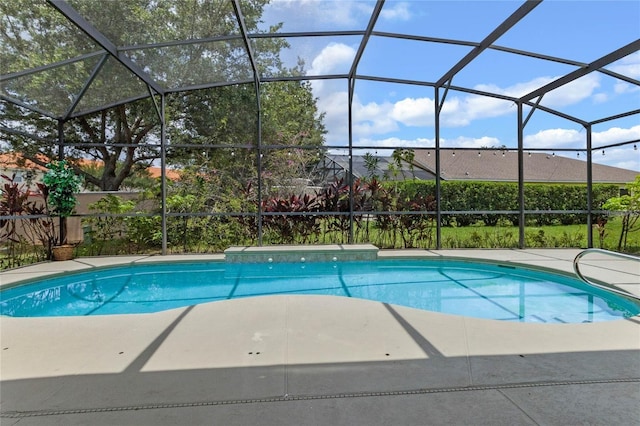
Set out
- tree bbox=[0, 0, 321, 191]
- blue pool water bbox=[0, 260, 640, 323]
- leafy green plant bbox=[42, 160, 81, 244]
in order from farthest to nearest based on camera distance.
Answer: leafy green plant bbox=[42, 160, 81, 244], tree bbox=[0, 0, 321, 191], blue pool water bbox=[0, 260, 640, 323]

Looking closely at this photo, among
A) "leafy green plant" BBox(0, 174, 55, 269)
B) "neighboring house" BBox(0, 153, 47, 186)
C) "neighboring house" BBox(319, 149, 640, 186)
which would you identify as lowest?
"leafy green plant" BBox(0, 174, 55, 269)

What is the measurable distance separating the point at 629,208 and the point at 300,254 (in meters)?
7.03

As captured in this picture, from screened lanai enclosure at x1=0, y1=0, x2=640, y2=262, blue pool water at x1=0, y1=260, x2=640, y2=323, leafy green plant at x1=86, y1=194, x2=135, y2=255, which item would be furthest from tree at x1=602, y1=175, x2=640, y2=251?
leafy green plant at x1=86, y1=194, x2=135, y2=255

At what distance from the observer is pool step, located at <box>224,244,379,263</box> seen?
297 inches

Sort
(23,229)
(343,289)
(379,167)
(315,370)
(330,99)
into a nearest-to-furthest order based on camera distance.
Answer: (315,370) → (343,289) → (23,229) → (379,167) → (330,99)

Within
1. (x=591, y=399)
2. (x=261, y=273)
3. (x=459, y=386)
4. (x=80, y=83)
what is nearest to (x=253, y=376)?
(x=459, y=386)

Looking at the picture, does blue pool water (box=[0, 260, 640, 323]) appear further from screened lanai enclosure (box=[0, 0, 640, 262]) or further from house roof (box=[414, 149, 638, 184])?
house roof (box=[414, 149, 638, 184])

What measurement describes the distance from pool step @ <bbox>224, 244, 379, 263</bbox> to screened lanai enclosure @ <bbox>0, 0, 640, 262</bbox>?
0.87 meters

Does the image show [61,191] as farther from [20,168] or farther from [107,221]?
[20,168]

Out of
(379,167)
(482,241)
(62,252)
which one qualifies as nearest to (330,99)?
(379,167)

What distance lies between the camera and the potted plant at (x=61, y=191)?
700cm

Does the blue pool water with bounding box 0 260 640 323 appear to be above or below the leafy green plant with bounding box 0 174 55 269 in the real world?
below

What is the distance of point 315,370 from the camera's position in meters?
2.41

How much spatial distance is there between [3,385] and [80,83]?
5.99 m
